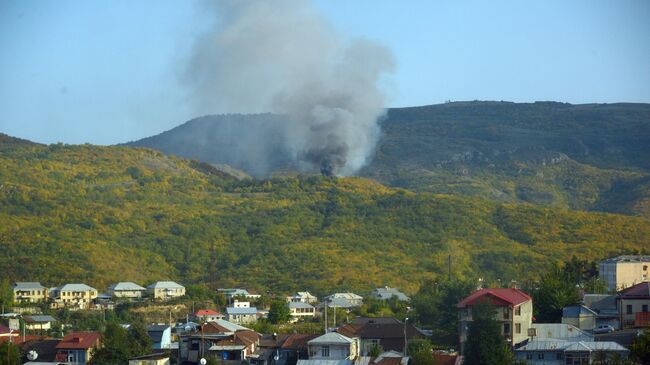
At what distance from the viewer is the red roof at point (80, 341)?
5572cm

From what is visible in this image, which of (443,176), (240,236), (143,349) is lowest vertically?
(143,349)

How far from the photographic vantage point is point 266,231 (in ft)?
352

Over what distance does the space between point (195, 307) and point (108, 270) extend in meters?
16.1

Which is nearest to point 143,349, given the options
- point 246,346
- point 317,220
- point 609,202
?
point 246,346

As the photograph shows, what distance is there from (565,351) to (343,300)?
33.1 m

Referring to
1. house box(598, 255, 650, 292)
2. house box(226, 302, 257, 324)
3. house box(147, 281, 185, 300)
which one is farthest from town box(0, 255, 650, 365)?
house box(147, 281, 185, 300)

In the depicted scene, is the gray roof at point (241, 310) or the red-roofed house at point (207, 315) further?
the gray roof at point (241, 310)

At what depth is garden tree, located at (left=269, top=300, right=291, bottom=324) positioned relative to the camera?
234 feet

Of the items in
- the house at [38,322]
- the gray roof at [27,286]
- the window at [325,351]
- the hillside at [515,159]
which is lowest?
the window at [325,351]

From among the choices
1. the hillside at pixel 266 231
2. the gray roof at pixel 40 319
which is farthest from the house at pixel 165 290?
the gray roof at pixel 40 319

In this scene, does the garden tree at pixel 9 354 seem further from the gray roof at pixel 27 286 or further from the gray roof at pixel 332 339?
the gray roof at pixel 27 286

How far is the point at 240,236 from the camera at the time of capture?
347 feet

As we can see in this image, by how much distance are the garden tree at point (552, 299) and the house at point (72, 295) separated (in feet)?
102

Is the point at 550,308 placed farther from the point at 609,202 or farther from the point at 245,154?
the point at 245,154
